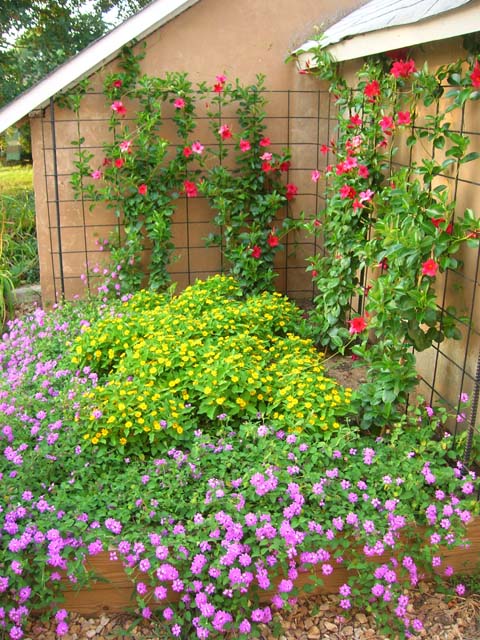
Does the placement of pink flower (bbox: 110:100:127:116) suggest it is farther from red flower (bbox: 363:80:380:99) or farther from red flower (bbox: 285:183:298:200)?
red flower (bbox: 363:80:380:99)

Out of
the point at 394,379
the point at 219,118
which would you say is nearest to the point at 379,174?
the point at 394,379

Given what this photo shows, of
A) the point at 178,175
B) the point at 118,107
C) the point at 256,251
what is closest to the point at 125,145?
the point at 118,107

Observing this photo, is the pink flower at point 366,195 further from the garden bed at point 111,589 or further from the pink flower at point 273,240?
the garden bed at point 111,589

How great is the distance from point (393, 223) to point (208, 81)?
2.53 m

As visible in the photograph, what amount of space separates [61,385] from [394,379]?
1783 mm

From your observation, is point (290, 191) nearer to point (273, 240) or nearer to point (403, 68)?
point (273, 240)

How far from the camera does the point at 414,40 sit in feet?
9.87

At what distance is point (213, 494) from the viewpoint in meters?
2.69

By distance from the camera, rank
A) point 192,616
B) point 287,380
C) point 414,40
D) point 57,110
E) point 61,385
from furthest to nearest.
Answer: point 57,110 → point 61,385 → point 287,380 → point 414,40 → point 192,616

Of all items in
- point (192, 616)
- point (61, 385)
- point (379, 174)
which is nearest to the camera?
point (192, 616)

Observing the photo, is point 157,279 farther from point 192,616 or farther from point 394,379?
point 192,616

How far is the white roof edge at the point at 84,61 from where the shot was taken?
15.0ft

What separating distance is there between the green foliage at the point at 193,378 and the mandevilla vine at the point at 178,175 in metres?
1.07

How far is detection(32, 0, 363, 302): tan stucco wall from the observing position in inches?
199
